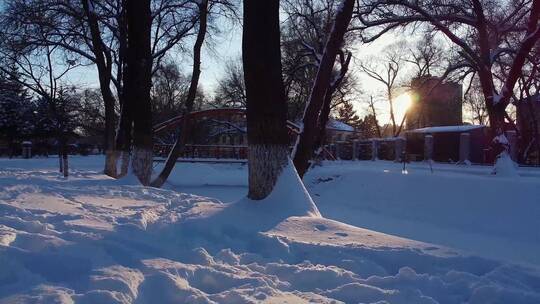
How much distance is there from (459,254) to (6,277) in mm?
4138

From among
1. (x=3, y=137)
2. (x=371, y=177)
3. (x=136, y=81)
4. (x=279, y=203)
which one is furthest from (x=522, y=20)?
(x=3, y=137)

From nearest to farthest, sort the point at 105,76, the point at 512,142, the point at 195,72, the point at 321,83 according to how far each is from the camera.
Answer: the point at 321,83, the point at 195,72, the point at 105,76, the point at 512,142

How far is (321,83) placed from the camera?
1259cm

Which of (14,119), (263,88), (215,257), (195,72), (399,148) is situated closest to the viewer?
(215,257)

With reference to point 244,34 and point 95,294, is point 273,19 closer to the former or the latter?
point 244,34

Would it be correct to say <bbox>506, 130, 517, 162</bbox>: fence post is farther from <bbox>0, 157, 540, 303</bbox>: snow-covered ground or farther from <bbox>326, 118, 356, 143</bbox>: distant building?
<bbox>326, 118, 356, 143</bbox>: distant building

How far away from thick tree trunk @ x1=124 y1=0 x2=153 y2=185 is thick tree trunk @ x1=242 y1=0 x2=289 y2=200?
212 inches

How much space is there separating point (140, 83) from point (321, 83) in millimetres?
4645

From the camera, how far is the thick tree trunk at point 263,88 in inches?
342

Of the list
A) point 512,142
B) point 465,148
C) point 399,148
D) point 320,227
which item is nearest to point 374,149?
point 399,148

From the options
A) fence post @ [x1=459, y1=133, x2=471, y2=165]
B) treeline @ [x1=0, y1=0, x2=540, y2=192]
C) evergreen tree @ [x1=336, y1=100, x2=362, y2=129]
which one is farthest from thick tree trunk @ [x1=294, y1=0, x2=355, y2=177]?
evergreen tree @ [x1=336, y1=100, x2=362, y2=129]

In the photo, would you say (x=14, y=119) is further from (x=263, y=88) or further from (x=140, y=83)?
(x=263, y=88)

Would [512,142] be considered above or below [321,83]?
below

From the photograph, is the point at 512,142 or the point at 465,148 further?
the point at 465,148
